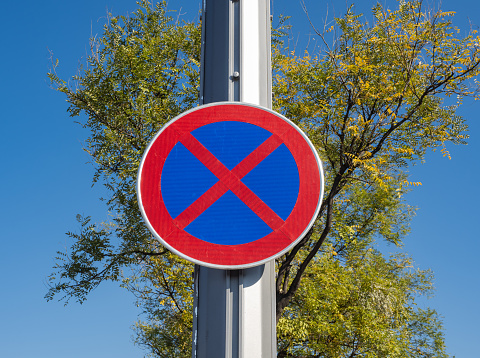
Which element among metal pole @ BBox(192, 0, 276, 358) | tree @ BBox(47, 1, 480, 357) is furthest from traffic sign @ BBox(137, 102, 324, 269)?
tree @ BBox(47, 1, 480, 357)

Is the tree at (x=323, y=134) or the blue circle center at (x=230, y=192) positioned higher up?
the tree at (x=323, y=134)

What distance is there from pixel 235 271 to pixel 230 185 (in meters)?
0.33

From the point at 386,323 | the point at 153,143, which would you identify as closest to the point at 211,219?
the point at 153,143

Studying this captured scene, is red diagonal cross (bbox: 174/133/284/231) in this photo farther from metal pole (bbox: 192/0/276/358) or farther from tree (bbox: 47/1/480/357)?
tree (bbox: 47/1/480/357)

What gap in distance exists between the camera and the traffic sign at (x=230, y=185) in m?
1.91

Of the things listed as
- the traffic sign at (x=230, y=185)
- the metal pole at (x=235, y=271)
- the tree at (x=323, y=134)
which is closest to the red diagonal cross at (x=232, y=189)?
the traffic sign at (x=230, y=185)

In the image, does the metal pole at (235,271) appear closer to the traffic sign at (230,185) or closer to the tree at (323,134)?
the traffic sign at (230,185)

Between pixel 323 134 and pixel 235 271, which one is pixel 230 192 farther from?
pixel 323 134

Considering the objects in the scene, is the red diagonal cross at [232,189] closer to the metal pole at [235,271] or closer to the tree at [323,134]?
the metal pole at [235,271]

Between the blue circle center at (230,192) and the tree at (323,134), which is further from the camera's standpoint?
the tree at (323,134)

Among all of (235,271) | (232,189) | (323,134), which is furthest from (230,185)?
(323,134)

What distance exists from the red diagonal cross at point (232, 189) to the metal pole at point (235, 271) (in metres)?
0.22

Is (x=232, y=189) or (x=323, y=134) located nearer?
(x=232, y=189)

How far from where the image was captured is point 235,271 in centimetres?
196
